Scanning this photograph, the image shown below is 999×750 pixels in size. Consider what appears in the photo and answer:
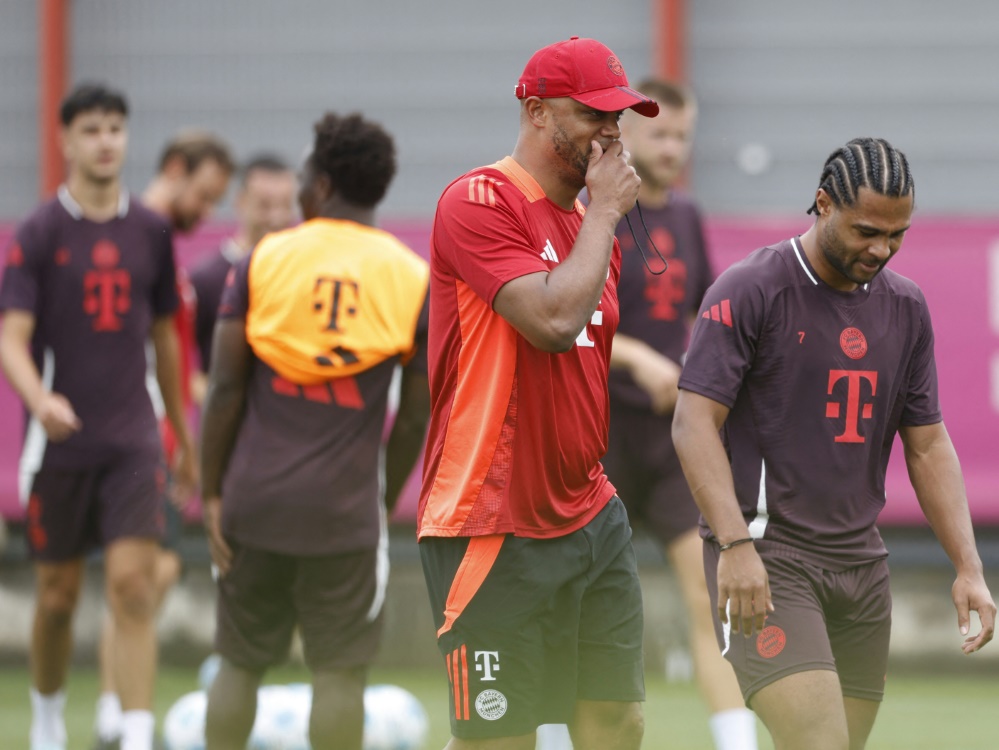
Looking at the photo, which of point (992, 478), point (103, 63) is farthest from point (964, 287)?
point (103, 63)

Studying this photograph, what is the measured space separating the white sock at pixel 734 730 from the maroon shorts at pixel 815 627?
1674 mm

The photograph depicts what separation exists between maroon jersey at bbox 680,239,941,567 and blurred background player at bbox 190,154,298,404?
4.30m

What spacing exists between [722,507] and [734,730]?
7.23 ft

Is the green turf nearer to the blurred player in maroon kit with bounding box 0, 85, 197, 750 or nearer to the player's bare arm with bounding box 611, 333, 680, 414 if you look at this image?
the blurred player in maroon kit with bounding box 0, 85, 197, 750

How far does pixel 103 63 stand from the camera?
42.7 ft

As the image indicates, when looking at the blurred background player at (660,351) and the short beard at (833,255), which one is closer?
the short beard at (833,255)

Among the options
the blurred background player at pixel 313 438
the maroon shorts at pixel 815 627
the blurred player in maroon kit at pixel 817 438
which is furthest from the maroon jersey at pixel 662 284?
the maroon shorts at pixel 815 627

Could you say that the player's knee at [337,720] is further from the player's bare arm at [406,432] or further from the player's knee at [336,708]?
the player's bare arm at [406,432]

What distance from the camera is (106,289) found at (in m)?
7.46

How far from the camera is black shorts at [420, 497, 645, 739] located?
176 inches

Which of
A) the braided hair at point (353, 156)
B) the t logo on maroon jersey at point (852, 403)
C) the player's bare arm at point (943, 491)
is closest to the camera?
the t logo on maroon jersey at point (852, 403)

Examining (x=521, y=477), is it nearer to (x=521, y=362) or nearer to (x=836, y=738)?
(x=521, y=362)

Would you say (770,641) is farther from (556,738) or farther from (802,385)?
(556,738)

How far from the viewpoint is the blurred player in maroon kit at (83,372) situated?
726cm
